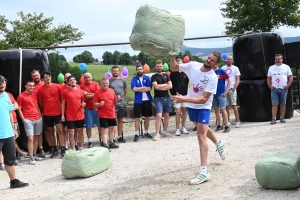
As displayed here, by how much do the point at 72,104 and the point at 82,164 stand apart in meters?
2.08

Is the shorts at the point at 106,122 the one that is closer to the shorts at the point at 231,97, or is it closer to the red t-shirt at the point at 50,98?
the red t-shirt at the point at 50,98

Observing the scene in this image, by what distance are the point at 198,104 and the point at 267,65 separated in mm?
5664

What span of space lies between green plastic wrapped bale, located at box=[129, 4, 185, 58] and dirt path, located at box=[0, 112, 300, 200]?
1783mm

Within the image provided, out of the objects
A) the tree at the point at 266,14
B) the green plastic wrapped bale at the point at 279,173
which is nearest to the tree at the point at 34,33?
the tree at the point at 266,14

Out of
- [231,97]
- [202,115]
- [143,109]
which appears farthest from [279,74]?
[202,115]

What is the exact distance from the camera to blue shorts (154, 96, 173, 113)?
370 inches

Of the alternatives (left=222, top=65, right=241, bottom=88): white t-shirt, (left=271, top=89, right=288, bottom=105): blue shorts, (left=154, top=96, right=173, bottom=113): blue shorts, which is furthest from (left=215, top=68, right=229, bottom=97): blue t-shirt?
(left=271, top=89, right=288, bottom=105): blue shorts

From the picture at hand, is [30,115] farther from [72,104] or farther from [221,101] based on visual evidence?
[221,101]

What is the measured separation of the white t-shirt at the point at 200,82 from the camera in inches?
214

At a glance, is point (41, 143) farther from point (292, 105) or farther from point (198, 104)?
point (292, 105)

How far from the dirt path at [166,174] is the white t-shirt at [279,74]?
1605 mm

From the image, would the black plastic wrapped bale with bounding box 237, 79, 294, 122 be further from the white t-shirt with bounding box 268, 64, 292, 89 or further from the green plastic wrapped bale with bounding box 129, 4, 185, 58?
the green plastic wrapped bale with bounding box 129, 4, 185, 58

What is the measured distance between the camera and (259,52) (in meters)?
10.7

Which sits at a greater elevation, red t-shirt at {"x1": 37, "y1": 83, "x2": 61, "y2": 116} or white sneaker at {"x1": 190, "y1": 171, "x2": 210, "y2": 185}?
red t-shirt at {"x1": 37, "y1": 83, "x2": 61, "y2": 116}
